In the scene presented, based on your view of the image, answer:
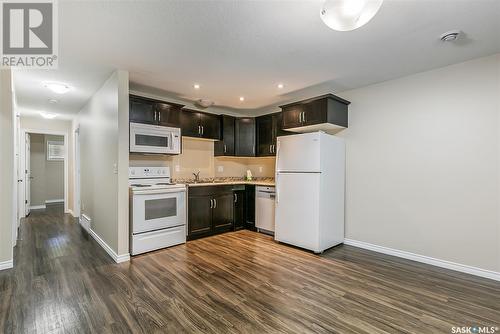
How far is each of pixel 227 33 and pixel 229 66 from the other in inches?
30.1

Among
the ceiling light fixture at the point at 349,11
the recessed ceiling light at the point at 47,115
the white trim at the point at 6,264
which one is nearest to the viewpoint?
the ceiling light fixture at the point at 349,11

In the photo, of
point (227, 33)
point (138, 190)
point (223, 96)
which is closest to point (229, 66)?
point (227, 33)

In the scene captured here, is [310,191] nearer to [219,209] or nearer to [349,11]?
[219,209]

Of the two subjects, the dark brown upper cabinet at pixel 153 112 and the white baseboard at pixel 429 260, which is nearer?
the white baseboard at pixel 429 260

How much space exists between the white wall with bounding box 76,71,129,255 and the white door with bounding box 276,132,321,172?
230 centimetres

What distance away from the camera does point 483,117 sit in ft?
8.91

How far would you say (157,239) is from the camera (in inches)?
138

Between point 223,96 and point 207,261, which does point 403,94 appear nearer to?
point 223,96

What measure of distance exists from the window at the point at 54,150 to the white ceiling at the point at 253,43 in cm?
507

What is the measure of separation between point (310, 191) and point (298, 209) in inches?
14.0

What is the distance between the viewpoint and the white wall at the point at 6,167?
9.37 ft

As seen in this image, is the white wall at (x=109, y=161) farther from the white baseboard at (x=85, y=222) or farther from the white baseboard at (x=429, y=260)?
the white baseboard at (x=429, y=260)

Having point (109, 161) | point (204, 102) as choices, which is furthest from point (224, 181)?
point (109, 161)

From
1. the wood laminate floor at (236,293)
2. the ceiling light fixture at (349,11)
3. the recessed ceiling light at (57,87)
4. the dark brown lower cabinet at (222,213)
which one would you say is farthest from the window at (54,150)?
the ceiling light fixture at (349,11)
